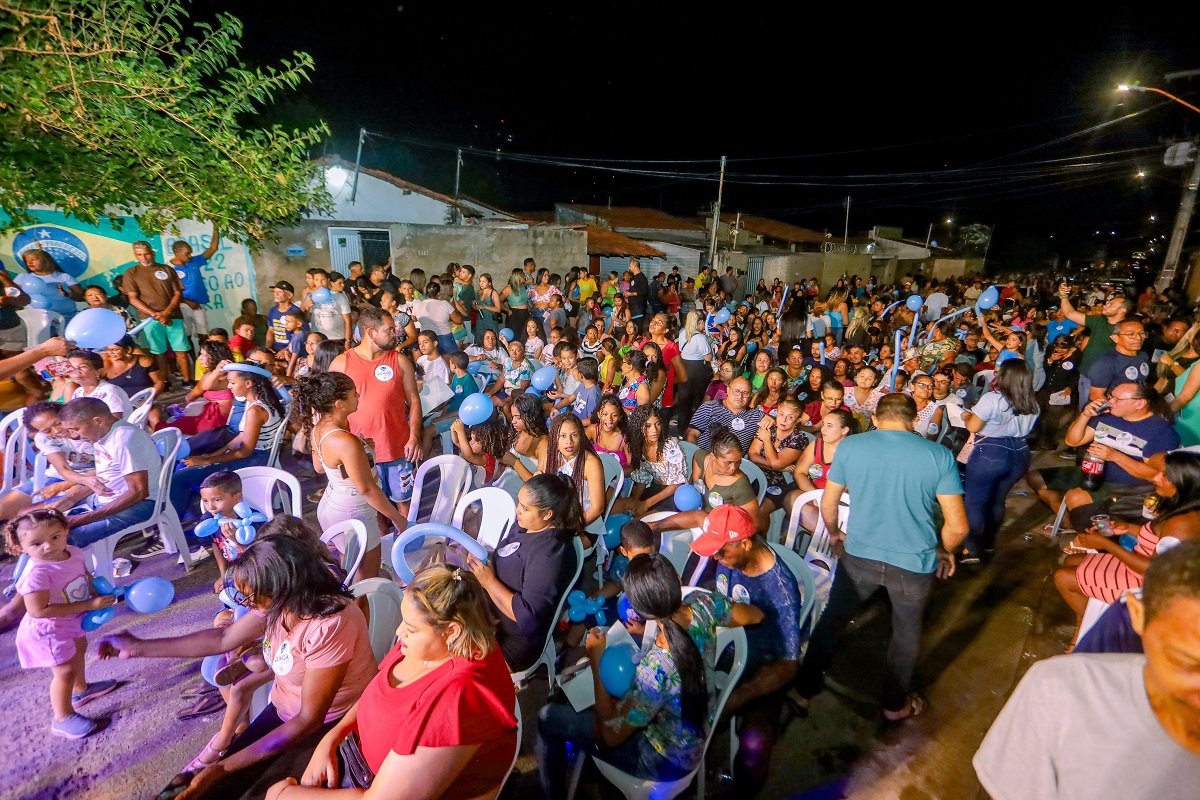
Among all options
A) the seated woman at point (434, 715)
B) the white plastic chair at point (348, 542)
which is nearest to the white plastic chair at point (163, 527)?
the white plastic chair at point (348, 542)

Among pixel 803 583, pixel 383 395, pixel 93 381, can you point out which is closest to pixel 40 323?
A: pixel 93 381

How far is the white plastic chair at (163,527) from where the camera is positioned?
3.46 metres

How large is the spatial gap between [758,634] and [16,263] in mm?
11866

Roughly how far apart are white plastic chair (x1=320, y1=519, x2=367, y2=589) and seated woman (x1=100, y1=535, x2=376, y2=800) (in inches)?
30.0

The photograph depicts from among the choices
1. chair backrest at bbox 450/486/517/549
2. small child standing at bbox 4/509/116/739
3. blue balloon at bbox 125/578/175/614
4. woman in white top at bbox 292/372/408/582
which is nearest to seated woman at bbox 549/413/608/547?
chair backrest at bbox 450/486/517/549

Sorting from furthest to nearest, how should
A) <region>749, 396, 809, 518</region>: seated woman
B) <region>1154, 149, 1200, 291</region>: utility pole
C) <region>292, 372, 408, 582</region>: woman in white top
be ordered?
<region>1154, 149, 1200, 291</region>: utility pole < <region>749, 396, 809, 518</region>: seated woman < <region>292, 372, 408, 582</region>: woman in white top

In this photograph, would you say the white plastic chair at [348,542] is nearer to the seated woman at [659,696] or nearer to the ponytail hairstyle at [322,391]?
the ponytail hairstyle at [322,391]

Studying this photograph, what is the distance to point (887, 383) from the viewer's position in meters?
5.66

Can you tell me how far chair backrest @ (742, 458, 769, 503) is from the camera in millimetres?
4000

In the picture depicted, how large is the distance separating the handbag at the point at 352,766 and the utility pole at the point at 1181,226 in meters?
15.7

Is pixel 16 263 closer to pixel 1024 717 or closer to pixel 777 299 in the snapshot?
pixel 1024 717

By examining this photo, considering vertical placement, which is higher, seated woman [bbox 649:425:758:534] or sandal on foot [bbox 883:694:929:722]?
seated woman [bbox 649:425:758:534]

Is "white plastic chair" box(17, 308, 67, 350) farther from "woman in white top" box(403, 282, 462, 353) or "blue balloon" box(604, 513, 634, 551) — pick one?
"blue balloon" box(604, 513, 634, 551)

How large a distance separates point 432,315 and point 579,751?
5652 millimetres
